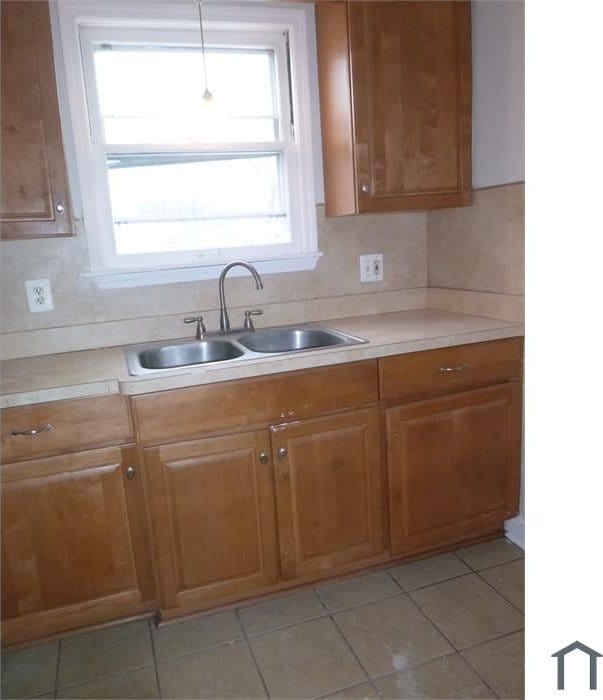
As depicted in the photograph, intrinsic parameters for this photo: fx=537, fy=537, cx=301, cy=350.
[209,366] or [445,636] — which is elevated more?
[209,366]

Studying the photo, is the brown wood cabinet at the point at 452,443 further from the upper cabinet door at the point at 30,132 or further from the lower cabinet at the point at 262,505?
the upper cabinet door at the point at 30,132

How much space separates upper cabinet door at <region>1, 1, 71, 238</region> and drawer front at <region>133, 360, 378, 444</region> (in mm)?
693

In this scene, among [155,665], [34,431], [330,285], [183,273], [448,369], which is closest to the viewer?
[34,431]

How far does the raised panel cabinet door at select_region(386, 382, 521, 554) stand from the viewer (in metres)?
1.95

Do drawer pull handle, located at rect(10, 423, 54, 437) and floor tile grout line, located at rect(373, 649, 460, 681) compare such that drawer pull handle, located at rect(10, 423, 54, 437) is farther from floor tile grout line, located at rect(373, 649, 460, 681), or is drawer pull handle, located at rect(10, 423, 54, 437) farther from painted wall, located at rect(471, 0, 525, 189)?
painted wall, located at rect(471, 0, 525, 189)

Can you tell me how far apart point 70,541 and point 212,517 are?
0.43 m

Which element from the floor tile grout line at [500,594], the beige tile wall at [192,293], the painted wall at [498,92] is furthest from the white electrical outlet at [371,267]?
the floor tile grout line at [500,594]

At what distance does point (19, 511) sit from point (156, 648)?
625 millimetres

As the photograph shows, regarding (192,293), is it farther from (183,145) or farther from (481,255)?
(481,255)

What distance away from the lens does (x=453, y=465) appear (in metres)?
2.03

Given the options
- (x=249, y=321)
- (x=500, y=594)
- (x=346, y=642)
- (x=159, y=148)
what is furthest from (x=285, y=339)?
(x=500, y=594)

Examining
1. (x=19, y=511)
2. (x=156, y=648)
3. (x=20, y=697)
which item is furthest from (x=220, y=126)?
(x=20, y=697)

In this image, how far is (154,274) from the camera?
2.14 meters
